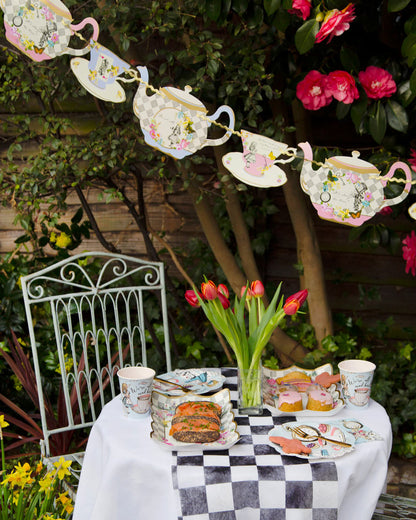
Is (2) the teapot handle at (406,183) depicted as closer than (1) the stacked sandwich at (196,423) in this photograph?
No

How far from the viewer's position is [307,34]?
4.91ft

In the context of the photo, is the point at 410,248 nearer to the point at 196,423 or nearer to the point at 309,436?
the point at 309,436

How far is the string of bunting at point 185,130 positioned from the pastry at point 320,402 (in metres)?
0.46

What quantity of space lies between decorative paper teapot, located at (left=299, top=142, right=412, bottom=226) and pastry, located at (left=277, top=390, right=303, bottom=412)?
0.48m

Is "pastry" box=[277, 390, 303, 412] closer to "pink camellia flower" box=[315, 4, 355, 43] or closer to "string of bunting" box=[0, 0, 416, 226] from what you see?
"string of bunting" box=[0, 0, 416, 226]

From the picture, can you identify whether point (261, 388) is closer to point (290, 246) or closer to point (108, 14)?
point (108, 14)

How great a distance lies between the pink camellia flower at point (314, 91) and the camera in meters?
1.75

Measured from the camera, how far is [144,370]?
5.01ft

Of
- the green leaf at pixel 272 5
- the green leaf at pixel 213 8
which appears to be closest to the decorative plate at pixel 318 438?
the green leaf at pixel 272 5

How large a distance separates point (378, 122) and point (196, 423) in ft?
3.38

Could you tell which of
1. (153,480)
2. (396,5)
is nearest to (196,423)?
(153,480)

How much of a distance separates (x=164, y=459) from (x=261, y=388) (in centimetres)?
32

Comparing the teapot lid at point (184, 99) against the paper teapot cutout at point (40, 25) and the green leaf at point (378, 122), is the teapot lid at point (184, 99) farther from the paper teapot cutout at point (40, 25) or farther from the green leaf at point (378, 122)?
the green leaf at point (378, 122)

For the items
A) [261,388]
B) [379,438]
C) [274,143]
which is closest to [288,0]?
[274,143]
